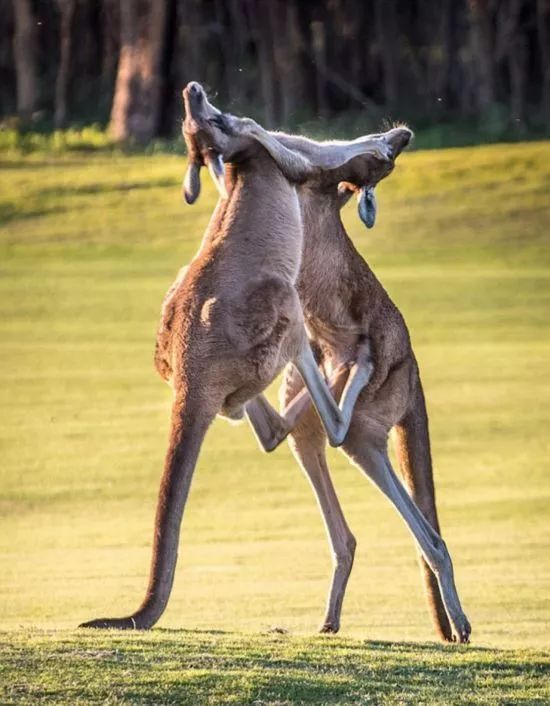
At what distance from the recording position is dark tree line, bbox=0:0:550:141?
3584 centimetres

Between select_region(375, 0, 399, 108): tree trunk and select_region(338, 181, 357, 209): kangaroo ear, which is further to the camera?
select_region(375, 0, 399, 108): tree trunk

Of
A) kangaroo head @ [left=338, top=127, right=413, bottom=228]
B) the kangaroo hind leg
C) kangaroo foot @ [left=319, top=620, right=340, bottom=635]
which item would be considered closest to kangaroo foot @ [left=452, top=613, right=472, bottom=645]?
the kangaroo hind leg

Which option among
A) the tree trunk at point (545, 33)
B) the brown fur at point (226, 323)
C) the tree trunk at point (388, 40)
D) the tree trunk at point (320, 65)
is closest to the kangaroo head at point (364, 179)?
the brown fur at point (226, 323)

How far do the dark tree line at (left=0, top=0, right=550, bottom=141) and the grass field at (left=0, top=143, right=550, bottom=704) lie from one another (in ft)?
20.5

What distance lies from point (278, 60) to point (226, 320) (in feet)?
121

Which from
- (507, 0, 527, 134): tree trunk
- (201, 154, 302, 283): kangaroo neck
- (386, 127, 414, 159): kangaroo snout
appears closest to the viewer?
(201, 154, 302, 283): kangaroo neck

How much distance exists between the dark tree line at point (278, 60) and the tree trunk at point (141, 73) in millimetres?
25

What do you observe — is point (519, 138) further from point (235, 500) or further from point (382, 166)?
point (382, 166)

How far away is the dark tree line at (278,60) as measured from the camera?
118ft

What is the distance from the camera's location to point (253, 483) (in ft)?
46.7

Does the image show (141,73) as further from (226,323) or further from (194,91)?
(226,323)

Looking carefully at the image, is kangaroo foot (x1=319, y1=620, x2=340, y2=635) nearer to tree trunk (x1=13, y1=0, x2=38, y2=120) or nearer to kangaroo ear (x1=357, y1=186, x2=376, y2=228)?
kangaroo ear (x1=357, y1=186, x2=376, y2=228)

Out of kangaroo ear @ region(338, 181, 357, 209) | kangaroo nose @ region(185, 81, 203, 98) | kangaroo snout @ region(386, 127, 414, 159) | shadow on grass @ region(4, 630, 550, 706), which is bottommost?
shadow on grass @ region(4, 630, 550, 706)

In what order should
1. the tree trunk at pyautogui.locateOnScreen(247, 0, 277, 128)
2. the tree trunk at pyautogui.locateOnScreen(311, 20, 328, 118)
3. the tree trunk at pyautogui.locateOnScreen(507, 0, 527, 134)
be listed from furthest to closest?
the tree trunk at pyautogui.locateOnScreen(311, 20, 328, 118), the tree trunk at pyautogui.locateOnScreen(247, 0, 277, 128), the tree trunk at pyautogui.locateOnScreen(507, 0, 527, 134)
